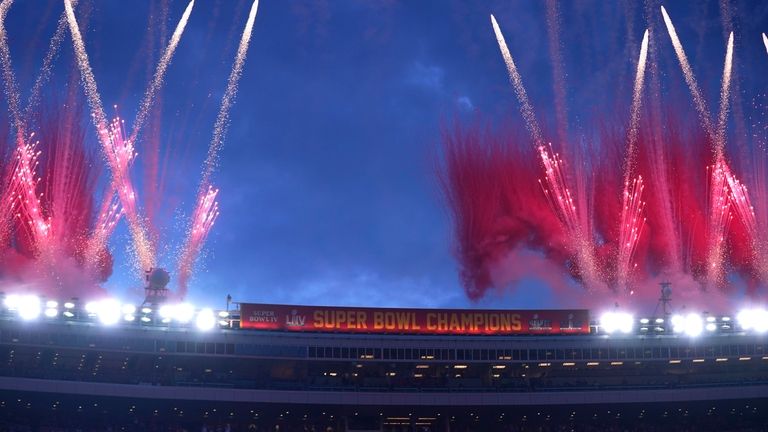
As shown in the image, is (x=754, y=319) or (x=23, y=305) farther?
(x=754, y=319)

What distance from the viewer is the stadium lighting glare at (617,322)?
273ft

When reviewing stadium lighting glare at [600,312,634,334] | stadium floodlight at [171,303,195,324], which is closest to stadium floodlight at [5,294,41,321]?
stadium floodlight at [171,303,195,324]

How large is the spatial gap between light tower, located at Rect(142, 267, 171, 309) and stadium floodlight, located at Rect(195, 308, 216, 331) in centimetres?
489

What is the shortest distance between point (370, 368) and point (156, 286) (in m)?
20.9

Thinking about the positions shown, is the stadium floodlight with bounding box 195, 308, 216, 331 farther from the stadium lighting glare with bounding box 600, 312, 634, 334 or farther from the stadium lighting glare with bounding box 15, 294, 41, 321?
the stadium lighting glare with bounding box 600, 312, 634, 334

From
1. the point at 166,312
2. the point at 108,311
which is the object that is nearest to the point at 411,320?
the point at 166,312

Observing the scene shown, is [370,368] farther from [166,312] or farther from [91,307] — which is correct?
[91,307]

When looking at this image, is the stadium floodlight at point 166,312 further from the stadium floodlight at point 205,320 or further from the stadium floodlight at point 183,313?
the stadium floodlight at point 205,320

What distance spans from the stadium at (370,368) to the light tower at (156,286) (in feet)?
1.04

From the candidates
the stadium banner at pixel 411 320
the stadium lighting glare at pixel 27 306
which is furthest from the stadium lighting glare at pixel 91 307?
the stadium banner at pixel 411 320

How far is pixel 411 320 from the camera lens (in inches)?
3223

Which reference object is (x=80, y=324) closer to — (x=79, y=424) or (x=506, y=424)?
(x=79, y=424)

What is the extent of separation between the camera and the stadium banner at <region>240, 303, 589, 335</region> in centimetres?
7956

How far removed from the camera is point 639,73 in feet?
270
